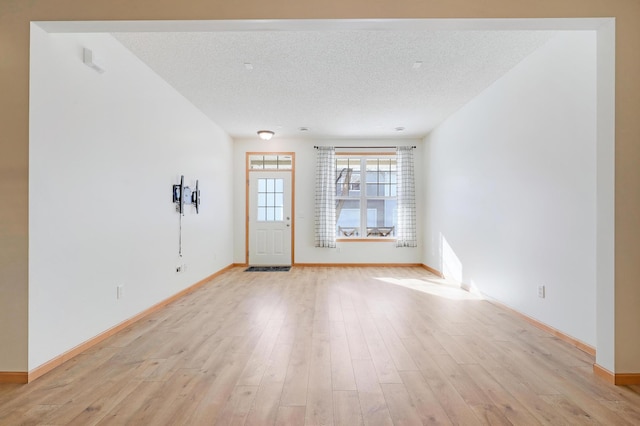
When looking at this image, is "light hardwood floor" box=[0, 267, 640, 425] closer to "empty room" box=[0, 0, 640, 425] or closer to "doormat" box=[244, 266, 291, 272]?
"empty room" box=[0, 0, 640, 425]

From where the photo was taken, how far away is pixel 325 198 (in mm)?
6883

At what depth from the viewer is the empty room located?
2.02 meters

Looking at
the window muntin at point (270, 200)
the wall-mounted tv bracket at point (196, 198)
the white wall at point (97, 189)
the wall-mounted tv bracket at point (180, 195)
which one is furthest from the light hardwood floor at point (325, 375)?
the window muntin at point (270, 200)

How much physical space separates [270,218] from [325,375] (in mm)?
5078

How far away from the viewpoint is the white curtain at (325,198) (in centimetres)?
687

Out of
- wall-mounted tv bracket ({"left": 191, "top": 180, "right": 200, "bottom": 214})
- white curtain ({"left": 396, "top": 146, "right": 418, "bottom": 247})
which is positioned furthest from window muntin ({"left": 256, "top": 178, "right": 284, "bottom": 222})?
white curtain ({"left": 396, "top": 146, "right": 418, "bottom": 247})

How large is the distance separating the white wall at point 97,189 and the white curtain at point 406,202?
14.0 ft

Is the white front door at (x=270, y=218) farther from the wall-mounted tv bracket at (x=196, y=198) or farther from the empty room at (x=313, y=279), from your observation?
the wall-mounted tv bracket at (x=196, y=198)

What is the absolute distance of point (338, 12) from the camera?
2094mm

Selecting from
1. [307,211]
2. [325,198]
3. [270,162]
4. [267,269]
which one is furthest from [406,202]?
[267,269]

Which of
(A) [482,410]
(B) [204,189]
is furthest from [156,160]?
(A) [482,410]

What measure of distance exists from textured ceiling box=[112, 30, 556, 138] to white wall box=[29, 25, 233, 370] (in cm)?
48

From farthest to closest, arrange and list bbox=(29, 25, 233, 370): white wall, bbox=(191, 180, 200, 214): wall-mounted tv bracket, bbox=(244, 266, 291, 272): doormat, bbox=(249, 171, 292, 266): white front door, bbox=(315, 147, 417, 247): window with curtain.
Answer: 1. bbox=(315, 147, 417, 247): window with curtain
2. bbox=(249, 171, 292, 266): white front door
3. bbox=(244, 266, 291, 272): doormat
4. bbox=(191, 180, 200, 214): wall-mounted tv bracket
5. bbox=(29, 25, 233, 370): white wall

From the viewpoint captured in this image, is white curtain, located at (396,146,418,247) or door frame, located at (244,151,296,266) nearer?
white curtain, located at (396,146,418,247)
